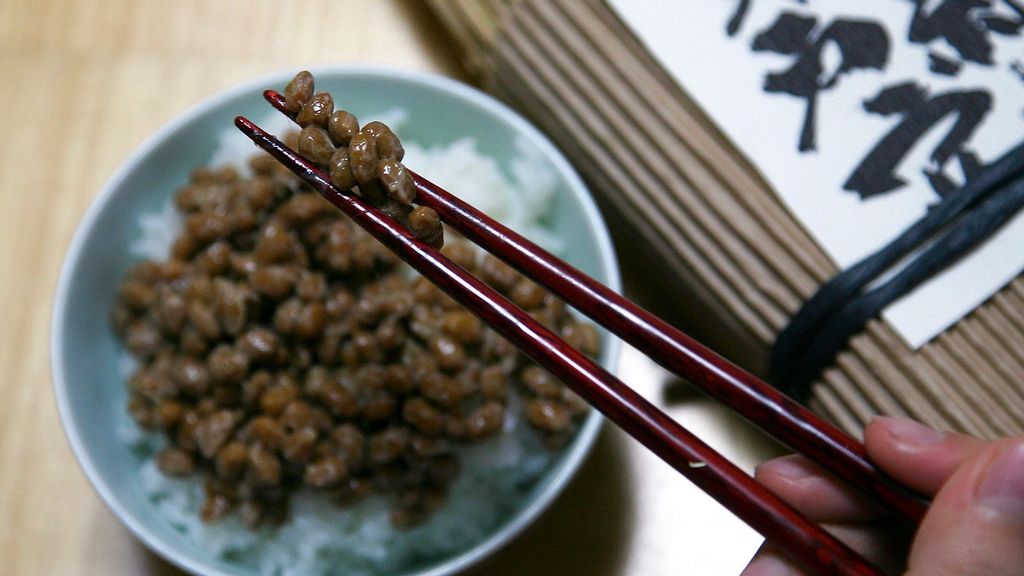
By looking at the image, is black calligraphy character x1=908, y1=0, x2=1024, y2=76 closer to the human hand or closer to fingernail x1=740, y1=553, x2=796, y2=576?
the human hand

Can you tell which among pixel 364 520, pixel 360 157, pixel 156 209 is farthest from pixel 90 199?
pixel 360 157

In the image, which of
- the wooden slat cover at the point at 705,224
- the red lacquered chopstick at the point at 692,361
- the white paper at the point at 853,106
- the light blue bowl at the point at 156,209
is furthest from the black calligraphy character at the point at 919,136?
the red lacquered chopstick at the point at 692,361

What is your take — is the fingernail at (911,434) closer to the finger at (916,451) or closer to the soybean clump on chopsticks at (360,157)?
the finger at (916,451)

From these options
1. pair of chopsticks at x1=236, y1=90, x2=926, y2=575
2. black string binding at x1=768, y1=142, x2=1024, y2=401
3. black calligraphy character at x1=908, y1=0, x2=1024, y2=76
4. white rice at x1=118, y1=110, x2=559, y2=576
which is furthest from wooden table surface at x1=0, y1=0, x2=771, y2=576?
pair of chopsticks at x1=236, y1=90, x2=926, y2=575

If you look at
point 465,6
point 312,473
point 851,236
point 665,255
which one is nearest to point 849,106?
point 851,236

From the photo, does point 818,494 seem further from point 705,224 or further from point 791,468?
point 705,224

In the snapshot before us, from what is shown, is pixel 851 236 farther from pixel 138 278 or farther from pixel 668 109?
pixel 138 278
